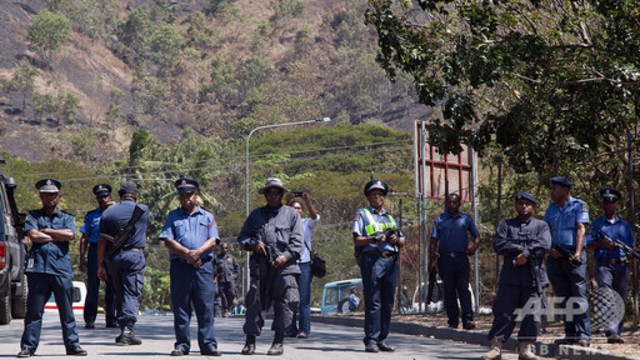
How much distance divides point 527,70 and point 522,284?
210 inches

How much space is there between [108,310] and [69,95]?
391 feet

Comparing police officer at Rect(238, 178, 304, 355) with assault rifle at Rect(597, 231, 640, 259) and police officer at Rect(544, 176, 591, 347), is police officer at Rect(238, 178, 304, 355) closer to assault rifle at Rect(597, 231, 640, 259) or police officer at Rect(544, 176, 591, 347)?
police officer at Rect(544, 176, 591, 347)

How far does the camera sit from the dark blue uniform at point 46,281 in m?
9.88

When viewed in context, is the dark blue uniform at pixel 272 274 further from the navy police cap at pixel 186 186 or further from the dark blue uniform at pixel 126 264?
the dark blue uniform at pixel 126 264

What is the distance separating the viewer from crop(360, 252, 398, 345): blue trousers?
10938 mm

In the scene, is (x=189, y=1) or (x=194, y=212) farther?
(x=189, y=1)

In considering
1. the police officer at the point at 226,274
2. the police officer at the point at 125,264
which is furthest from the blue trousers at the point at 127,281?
the police officer at the point at 226,274

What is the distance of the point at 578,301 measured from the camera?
10.7m

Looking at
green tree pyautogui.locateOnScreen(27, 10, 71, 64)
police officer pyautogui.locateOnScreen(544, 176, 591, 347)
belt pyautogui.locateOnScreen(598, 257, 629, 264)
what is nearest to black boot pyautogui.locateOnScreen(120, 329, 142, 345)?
police officer pyautogui.locateOnScreen(544, 176, 591, 347)

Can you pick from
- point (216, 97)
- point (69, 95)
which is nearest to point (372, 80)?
point (216, 97)

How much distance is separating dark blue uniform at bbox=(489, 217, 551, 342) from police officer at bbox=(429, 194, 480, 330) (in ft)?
11.4

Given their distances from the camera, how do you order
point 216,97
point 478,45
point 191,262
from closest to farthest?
point 191,262 → point 478,45 → point 216,97

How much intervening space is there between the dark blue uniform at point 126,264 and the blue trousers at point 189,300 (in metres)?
1.19

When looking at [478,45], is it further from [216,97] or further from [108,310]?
[216,97]
